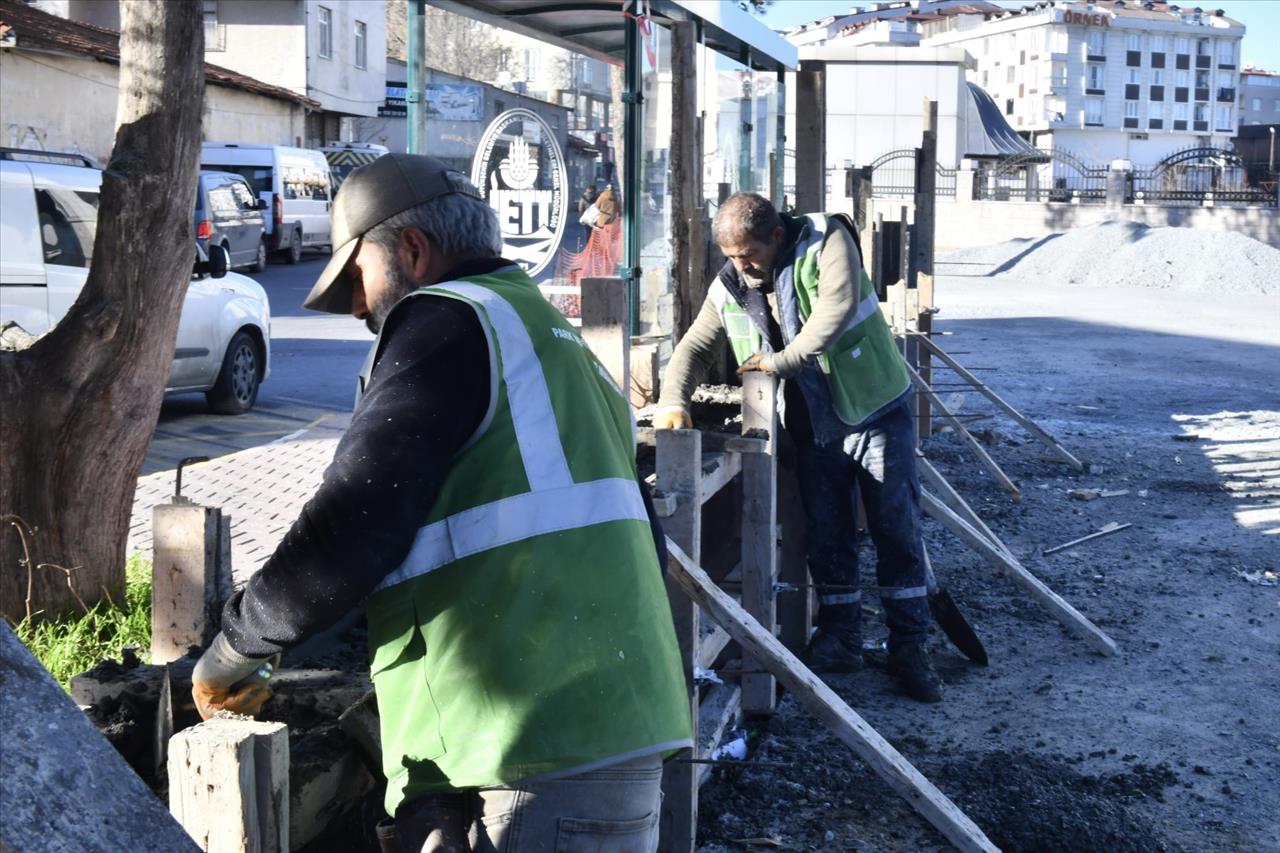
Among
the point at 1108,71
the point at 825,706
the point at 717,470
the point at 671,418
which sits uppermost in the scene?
the point at 1108,71

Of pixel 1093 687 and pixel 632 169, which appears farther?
pixel 632 169

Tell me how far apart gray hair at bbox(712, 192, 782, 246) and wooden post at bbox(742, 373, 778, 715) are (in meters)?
0.64

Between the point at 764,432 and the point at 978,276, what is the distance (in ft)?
98.7

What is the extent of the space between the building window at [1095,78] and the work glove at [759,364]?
96905 mm

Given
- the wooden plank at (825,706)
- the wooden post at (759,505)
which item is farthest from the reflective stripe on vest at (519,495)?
the wooden post at (759,505)

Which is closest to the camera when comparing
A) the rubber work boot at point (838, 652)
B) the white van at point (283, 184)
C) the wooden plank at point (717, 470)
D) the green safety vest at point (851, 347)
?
the wooden plank at point (717, 470)

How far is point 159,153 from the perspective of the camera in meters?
5.52

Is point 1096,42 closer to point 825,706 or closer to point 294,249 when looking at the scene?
point 294,249

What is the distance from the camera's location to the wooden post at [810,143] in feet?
32.3

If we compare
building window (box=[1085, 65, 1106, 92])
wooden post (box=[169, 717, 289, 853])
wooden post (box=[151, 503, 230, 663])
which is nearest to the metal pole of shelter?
wooden post (box=[151, 503, 230, 663])

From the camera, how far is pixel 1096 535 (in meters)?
8.61

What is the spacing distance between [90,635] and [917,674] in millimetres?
3260

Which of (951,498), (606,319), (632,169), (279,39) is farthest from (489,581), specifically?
(279,39)

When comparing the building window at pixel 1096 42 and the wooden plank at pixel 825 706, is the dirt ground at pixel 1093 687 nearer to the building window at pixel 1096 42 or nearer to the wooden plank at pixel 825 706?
the wooden plank at pixel 825 706
